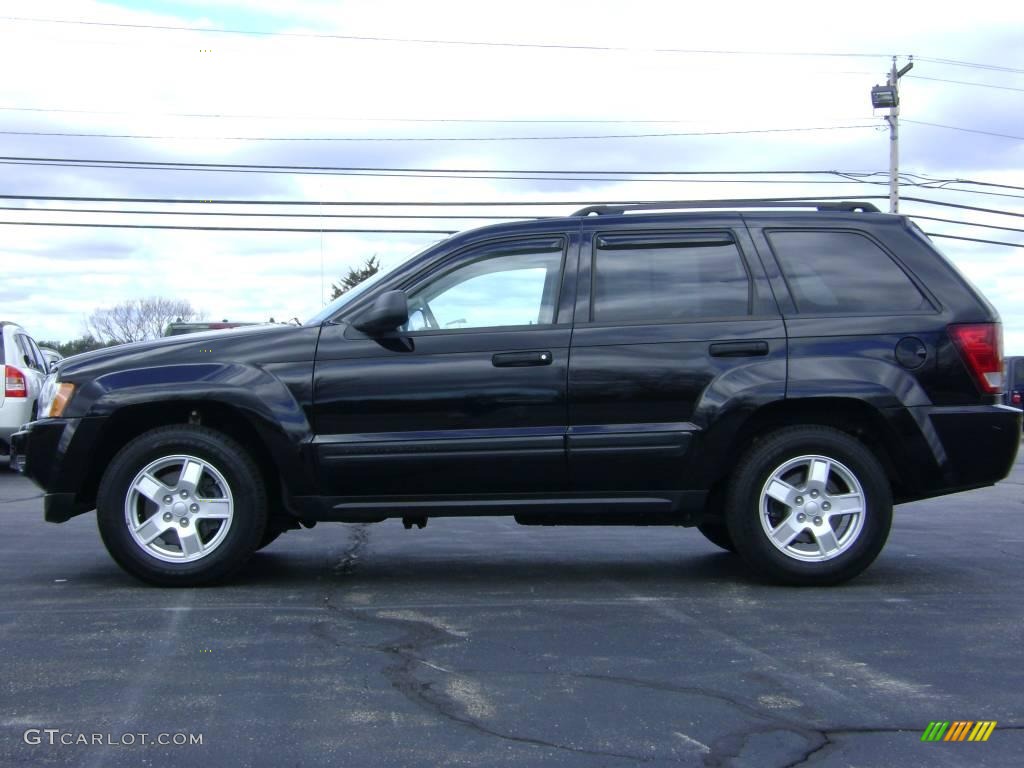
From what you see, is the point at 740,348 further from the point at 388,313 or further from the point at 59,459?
the point at 59,459

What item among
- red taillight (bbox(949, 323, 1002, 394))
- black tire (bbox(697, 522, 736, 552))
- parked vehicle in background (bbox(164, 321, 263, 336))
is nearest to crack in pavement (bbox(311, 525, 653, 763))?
black tire (bbox(697, 522, 736, 552))

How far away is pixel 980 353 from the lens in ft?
19.6

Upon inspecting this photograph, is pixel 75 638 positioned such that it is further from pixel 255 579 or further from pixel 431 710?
pixel 431 710

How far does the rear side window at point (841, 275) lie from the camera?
241 inches

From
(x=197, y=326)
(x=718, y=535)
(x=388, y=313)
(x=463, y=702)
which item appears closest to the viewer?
(x=463, y=702)

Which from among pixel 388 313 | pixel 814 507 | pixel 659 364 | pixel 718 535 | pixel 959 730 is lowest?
pixel 959 730

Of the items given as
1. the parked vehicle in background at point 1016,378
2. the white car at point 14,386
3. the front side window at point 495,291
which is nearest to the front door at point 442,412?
the front side window at point 495,291

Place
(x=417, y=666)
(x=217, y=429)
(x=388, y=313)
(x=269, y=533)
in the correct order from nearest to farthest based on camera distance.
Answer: (x=417, y=666) → (x=388, y=313) → (x=217, y=429) → (x=269, y=533)

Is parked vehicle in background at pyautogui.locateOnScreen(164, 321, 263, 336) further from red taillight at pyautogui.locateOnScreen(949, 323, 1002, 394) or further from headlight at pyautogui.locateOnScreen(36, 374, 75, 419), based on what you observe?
red taillight at pyautogui.locateOnScreen(949, 323, 1002, 394)

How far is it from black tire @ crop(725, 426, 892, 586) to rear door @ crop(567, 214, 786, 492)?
254 millimetres

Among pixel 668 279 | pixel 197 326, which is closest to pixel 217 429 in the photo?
pixel 668 279

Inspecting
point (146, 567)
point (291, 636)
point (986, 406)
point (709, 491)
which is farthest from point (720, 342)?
point (146, 567)

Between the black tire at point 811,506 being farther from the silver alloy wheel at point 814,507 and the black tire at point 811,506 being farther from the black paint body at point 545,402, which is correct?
the black paint body at point 545,402

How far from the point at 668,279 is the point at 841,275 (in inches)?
35.8
